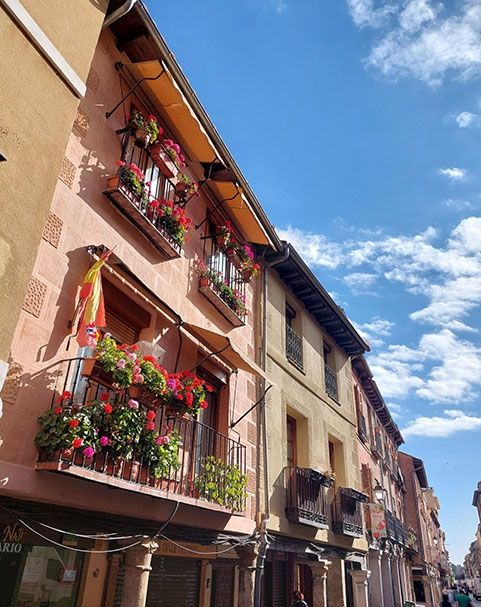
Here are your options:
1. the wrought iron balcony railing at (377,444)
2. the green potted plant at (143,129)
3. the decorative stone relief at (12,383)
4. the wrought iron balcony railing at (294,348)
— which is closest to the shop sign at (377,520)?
the wrought iron balcony railing at (377,444)

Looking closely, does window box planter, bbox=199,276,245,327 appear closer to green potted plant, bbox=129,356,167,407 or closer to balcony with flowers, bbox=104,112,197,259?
balcony with flowers, bbox=104,112,197,259

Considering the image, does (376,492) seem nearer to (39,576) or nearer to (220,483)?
(220,483)

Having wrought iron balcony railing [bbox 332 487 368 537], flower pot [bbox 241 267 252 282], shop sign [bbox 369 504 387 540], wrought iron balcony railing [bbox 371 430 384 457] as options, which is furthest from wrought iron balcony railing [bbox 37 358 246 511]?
wrought iron balcony railing [bbox 371 430 384 457]

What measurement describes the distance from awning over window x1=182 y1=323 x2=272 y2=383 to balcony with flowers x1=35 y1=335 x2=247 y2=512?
117cm

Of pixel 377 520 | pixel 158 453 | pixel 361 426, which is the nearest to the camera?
pixel 158 453

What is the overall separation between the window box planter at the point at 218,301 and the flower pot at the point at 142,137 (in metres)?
2.41

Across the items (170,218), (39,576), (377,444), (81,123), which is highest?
(377,444)

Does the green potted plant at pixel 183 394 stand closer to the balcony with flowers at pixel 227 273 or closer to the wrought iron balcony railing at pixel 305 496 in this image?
the balcony with flowers at pixel 227 273

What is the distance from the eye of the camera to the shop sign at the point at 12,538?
5.62m

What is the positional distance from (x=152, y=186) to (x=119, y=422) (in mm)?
3853

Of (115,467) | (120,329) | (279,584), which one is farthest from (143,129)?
(279,584)

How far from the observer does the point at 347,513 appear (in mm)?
11992

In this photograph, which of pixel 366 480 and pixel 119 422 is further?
pixel 366 480

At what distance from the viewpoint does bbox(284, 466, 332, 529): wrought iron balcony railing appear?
9.67 m
